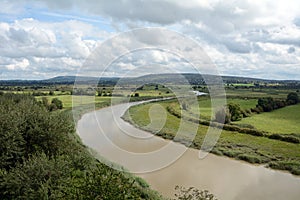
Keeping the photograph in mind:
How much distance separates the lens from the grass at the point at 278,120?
113 ft

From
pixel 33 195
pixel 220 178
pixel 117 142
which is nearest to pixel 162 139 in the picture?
pixel 117 142

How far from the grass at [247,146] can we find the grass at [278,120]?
4.02 meters

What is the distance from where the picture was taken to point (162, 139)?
3152cm

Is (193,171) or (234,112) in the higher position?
(234,112)

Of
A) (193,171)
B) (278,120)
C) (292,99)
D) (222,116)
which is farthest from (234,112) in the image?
(193,171)

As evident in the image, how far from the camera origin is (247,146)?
2808 centimetres

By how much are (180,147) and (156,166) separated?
7.10 m

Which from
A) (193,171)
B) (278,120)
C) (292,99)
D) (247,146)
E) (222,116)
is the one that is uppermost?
(292,99)

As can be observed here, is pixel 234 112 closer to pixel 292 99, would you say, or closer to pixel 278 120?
pixel 278 120

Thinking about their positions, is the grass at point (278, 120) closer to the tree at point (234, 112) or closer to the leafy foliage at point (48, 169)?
the tree at point (234, 112)

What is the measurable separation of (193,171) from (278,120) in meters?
22.4

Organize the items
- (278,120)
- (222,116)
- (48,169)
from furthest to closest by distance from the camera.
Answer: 1. (278,120)
2. (222,116)
3. (48,169)

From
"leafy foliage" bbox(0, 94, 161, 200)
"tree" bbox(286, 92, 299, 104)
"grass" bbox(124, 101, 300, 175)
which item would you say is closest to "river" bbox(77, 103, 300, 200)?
"grass" bbox(124, 101, 300, 175)

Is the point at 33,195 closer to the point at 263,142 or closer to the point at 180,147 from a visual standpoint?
the point at 180,147
